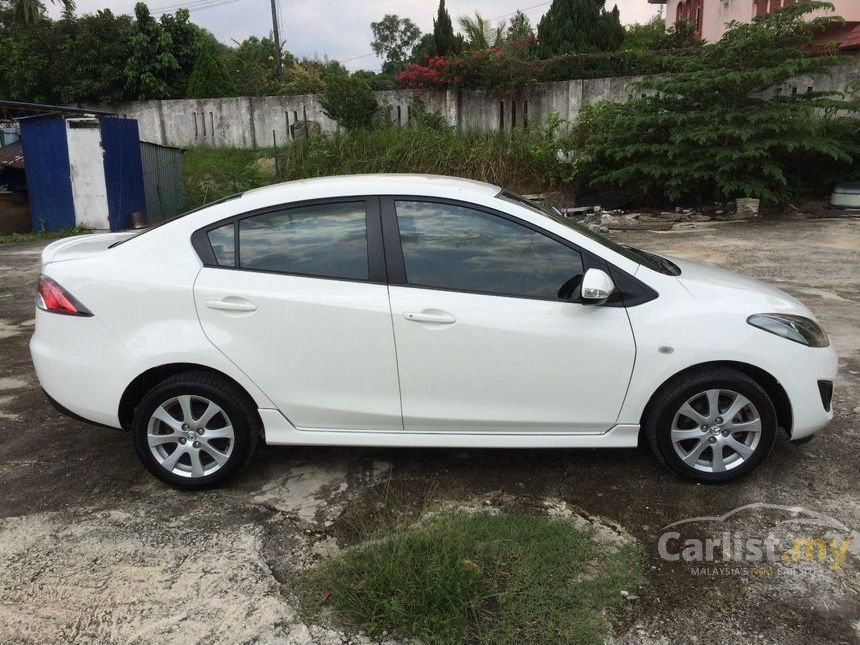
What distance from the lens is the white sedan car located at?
332 centimetres

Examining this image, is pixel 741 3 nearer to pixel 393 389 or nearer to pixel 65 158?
pixel 65 158

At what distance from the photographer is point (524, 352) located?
3.31 m

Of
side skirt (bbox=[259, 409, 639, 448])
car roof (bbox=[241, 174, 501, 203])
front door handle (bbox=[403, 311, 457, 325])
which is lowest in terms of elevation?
side skirt (bbox=[259, 409, 639, 448])

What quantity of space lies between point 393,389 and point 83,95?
21.3 meters

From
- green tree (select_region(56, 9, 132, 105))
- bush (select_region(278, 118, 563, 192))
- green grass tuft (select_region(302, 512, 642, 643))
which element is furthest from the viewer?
green tree (select_region(56, 9, 132, 105))

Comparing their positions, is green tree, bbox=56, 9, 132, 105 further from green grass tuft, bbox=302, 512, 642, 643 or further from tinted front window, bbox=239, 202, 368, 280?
green grass tuft, bbox=302, 512, 642, 643

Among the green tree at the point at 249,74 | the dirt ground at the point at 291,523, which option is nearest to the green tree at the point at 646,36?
the green tree at the point at 249,74

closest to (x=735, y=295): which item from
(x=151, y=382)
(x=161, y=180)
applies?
(x=151, y=382)

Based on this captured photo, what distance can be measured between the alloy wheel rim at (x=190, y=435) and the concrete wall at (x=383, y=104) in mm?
12771

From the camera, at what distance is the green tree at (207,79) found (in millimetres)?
20828

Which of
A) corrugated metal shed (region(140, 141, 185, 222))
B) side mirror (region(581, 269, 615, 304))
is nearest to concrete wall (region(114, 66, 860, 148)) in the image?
corrugated metal shed (region(140, 141, 185, 222))

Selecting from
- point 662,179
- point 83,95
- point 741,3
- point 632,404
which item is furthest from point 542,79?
point 632,404

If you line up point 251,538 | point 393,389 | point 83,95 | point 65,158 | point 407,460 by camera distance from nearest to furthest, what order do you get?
point 251,538
point 393,389
point 407,460
point 65,158
point 83,95

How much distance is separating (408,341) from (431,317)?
156mm
